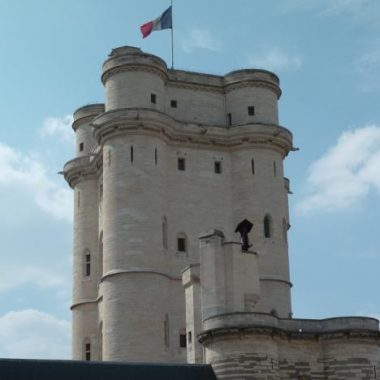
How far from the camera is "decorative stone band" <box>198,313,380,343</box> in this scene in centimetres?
4203

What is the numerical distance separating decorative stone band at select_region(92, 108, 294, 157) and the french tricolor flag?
6.76 meters

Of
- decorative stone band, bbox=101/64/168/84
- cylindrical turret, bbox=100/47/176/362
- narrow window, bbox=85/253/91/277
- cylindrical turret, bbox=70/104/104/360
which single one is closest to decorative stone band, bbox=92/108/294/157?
cylindrical turret, bbox=100/47/176/362

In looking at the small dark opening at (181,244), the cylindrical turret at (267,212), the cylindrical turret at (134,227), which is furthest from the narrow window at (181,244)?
the cylindrical turret at (267,212)

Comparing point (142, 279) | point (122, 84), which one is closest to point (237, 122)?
point (122, 84)

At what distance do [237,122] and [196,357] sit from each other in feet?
59.9

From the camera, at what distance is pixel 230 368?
41.4 m

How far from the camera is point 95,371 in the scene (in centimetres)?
4144

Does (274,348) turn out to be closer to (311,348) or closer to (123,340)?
(311,348)

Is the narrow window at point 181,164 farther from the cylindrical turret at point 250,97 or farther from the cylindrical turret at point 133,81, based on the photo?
the cylindrical turret at point 250,97

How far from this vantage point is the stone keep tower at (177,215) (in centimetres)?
4588

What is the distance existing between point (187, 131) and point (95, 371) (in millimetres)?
20822

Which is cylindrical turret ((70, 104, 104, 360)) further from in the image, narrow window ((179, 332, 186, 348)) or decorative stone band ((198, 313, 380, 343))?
decorative stone band ((198, 313, 380, 343))

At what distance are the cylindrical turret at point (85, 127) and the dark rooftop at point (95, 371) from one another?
79.8ft

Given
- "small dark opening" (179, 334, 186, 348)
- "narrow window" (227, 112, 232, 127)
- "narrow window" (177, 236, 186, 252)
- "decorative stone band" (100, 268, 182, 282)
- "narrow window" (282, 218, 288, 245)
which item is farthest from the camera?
"narrow window" (227, 112, 232, 127)
